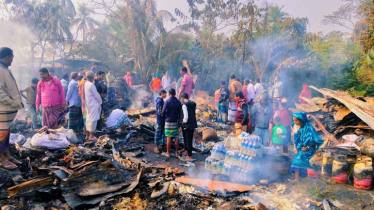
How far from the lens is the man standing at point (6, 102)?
15.1 ft

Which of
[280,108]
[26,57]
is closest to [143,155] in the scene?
[280,108]

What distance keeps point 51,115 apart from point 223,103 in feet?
20.1

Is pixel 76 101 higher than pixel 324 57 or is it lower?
lower

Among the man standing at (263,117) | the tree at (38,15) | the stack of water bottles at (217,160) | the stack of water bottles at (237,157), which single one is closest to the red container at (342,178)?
the stack of water bottles at (237,157)

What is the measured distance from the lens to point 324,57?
54.4ft

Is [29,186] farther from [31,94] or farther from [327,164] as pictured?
[327,164]

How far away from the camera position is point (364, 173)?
4.85 metres

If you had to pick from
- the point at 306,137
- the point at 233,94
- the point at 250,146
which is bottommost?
the point at 250,146

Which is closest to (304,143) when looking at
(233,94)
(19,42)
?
(233,94)

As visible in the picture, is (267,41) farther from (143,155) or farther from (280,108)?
(143,155)

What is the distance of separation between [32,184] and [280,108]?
5844 millimetres

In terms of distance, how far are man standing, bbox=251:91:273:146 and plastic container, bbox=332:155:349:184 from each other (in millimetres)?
2055

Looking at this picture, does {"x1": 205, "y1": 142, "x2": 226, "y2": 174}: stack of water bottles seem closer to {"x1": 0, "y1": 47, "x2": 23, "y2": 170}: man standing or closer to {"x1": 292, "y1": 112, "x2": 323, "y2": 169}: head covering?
{"x1": 292, "y1": 112, "x2": 323, "y2": 169}: head covering

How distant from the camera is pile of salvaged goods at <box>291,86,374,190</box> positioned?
494cm
